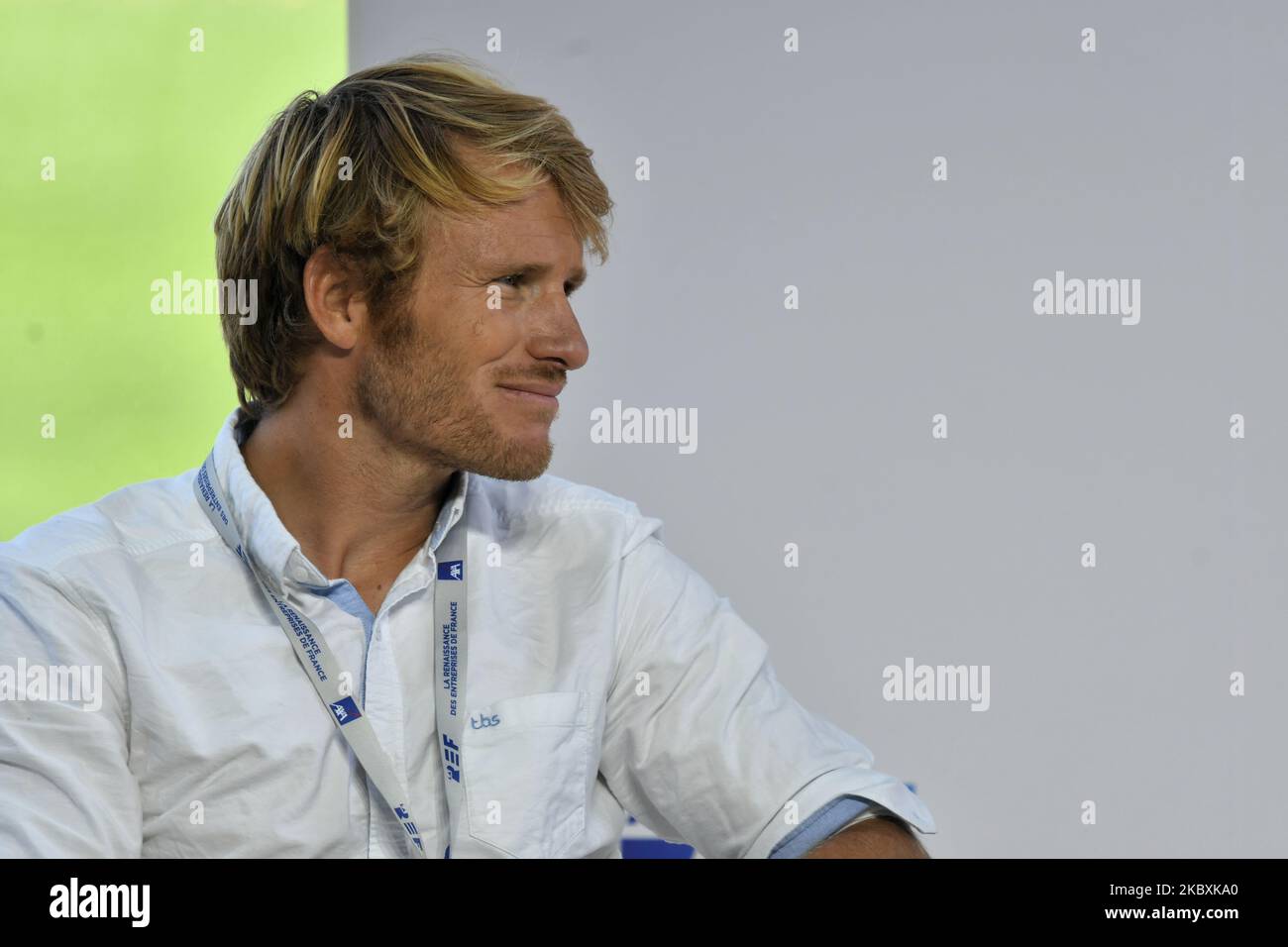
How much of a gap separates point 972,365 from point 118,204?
70.4 inches

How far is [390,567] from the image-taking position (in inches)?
57.4

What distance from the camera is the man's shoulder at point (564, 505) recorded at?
4.98ft

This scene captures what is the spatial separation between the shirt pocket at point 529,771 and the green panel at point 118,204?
1.55m

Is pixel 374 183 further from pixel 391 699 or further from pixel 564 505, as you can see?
pixel 391 699

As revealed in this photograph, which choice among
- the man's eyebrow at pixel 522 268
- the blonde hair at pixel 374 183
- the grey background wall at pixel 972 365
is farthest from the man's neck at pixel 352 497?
the grey background wall at pixel 972 365

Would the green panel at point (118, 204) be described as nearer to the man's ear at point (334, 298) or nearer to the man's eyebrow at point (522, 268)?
the man's ear at point (334, 298)

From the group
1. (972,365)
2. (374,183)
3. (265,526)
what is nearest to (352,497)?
(265,526)

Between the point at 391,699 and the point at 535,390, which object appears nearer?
the point at 391,699

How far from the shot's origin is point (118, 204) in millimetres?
2648

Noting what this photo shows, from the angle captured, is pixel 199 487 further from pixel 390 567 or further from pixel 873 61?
pixel 873 61
